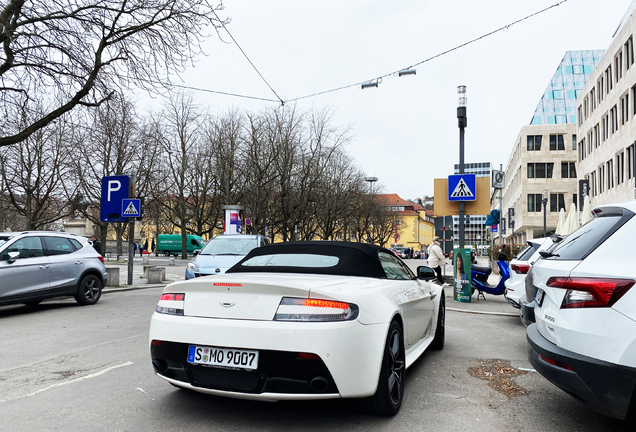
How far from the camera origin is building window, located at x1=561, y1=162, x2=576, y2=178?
57.3 meters

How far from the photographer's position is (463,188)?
13.7m

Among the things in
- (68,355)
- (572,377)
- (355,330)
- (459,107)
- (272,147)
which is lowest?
(68,355)

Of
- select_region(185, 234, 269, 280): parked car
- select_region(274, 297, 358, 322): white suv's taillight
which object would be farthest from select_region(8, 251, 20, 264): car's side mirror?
select_region(274, 297, 358, 322): white suv's taillight

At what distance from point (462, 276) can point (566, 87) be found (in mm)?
56787

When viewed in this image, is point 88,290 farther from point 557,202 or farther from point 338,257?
point 557,202

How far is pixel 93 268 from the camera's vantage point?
38.7 feet

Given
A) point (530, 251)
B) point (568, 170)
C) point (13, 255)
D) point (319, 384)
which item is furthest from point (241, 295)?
point (568, 170)

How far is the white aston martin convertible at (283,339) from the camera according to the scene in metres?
3.48

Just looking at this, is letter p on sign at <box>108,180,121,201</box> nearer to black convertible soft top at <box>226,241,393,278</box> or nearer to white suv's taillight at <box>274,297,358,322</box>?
black convertible soft top at <box>226,241,393,278</box>

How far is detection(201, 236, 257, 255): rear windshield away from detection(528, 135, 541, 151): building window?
52.5 m

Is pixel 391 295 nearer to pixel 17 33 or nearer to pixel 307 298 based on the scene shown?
pixel 307 298

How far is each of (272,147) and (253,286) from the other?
3660 centimetres

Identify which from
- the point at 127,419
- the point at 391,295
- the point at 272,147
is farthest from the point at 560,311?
the point at 272,147

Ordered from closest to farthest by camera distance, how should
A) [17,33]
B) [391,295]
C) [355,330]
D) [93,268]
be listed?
[355,330], [391,295], [17,33], [93,268]
